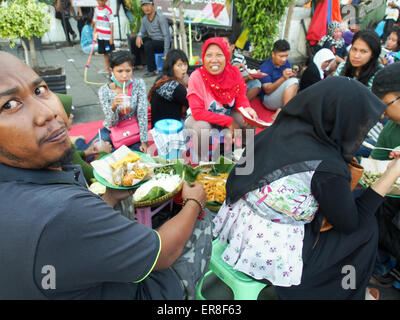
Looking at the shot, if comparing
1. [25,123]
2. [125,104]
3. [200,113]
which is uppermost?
[25,123]

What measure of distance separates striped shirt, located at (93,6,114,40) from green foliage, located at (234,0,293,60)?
291 centimetres

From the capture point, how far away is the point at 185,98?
3.67 meters

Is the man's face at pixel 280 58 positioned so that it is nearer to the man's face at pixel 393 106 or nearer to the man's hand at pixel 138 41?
the man's face at pixel 393 106

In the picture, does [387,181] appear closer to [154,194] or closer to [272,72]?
[154,194]

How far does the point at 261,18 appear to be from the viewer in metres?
4.87

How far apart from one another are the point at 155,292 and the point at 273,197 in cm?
77

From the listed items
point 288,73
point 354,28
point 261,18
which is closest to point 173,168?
point 288,73

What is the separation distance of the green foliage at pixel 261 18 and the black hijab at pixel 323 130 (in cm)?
377

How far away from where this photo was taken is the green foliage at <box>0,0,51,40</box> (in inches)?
144

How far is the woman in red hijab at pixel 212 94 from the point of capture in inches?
131

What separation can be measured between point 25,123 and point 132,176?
0.93 m

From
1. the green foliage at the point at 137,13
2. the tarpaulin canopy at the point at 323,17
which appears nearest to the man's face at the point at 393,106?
the tarpaulin canopy at the point at 323,17

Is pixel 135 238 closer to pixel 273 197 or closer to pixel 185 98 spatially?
pixel 273 197

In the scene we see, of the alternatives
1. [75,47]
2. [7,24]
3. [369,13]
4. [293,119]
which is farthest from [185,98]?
[75,47]
